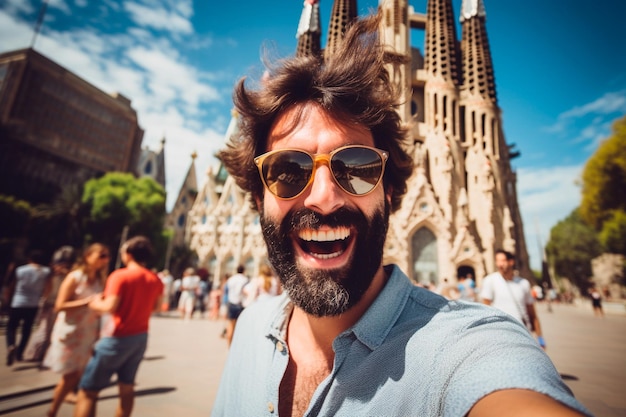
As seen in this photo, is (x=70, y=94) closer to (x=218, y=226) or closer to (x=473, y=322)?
(x=218, y=226)

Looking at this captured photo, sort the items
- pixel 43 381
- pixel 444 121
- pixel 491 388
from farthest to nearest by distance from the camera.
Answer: pixel 444 121
pixel 43 381
pixel 491 388

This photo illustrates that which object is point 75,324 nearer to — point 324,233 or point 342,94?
point 324,233

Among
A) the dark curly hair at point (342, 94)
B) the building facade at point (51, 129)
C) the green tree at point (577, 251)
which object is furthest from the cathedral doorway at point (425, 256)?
the building facade at point (51, 129)

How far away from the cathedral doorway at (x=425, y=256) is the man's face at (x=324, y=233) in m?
20.4

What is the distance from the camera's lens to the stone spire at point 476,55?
24578 mm

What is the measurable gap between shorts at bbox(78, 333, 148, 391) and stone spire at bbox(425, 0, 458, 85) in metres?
27.5

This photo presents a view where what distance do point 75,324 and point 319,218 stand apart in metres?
3.50

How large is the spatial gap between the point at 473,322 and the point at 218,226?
2923 centimetres

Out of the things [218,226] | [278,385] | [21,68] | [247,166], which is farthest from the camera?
[21,68]

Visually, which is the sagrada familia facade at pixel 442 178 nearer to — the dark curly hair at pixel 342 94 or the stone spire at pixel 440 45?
the stone spire at pixel 440 45

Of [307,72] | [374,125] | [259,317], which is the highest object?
[307,72]

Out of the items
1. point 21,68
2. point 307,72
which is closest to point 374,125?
point 307,72

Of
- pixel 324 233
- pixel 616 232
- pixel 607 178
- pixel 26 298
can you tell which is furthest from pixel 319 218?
pixel 607 178

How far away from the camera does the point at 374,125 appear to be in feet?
4.61
